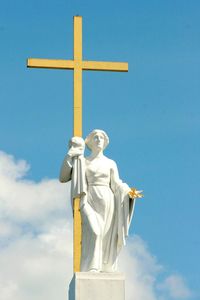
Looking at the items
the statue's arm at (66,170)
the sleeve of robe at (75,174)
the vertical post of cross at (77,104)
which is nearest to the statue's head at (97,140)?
the vertical post of cross at (77,104)

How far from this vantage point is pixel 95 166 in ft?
58.9

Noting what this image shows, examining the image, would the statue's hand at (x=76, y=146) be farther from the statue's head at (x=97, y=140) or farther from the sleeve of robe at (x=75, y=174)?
the statue's head at (x=97, y=140)

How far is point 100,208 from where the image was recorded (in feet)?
57.9

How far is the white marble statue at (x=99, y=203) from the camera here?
57.0ft

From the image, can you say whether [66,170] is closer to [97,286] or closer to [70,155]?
[70,155]

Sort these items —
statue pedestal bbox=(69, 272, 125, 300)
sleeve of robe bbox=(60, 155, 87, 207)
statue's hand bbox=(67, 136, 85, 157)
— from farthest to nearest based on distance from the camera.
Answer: statue's hand bbox=(67, 136, 85, 157), sleeve of robe bbox=(60, 155, 87, 207), statue pedestal bbox=(69, 272, 125, 300)

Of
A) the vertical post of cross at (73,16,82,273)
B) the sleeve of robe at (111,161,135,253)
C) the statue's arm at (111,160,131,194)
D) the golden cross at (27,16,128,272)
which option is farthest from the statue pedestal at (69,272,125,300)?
the golden cross at (27,16,128,272)

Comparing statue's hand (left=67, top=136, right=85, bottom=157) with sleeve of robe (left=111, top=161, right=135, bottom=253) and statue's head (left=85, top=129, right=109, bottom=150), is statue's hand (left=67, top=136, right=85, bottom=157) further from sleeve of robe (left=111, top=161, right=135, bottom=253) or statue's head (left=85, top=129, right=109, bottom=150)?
sleeve of robe (left=111, top=161, right=135, bottom=253)

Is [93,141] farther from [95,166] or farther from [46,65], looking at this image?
[46,65]

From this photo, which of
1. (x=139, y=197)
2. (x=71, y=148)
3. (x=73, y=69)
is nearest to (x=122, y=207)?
(x=139, y=197)

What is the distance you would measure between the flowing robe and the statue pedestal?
276 mm

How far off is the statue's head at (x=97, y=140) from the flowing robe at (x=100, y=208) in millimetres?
298

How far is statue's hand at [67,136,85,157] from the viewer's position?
58.3 ft

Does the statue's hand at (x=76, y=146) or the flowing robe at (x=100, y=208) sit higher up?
the statue's hand at (x=76, y=146)
